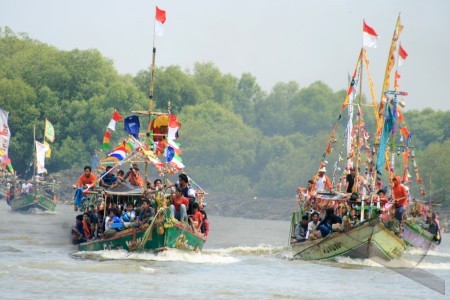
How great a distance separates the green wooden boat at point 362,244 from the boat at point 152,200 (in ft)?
14.5

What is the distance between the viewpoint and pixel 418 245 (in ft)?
181

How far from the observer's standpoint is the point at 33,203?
87938 mm

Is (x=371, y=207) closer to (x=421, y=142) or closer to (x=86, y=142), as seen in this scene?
(x=86, y=142)

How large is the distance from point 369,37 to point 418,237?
45.0ft

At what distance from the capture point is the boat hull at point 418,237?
2111 inches

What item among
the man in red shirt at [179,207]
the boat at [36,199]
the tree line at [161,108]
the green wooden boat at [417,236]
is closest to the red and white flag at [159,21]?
the man in red shirt at [179,207]

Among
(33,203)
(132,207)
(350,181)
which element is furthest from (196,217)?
(33,203)

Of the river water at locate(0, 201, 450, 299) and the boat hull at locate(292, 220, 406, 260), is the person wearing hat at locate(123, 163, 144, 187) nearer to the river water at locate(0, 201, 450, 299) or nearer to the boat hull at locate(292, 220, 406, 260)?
the river water at locate(0, 201, 450, 299)

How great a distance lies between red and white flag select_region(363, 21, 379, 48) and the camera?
147 feet

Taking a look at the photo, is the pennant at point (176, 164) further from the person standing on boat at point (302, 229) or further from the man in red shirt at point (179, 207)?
the person standing on boat at point (302, 229)

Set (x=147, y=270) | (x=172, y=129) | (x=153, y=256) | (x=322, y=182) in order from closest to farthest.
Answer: (x=147, y=270), (x=153, y=256), (x=172, y=129), (x=322, y=182)

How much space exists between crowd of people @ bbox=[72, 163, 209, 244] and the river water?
3.29ft

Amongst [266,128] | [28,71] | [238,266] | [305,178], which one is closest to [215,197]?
[305,178]

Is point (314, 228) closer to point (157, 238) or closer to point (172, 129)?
point (172, 129)
